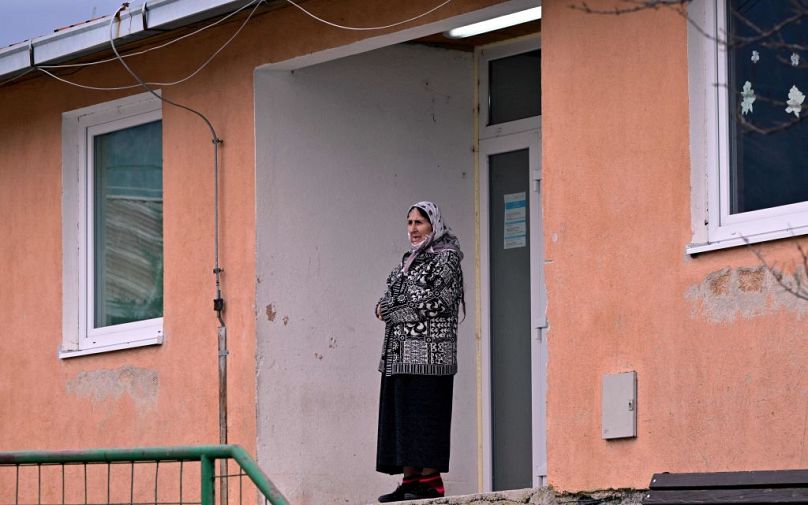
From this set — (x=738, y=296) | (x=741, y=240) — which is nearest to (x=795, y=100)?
(x=741, y=240)

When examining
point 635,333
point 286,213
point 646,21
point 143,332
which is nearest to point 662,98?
point 646,21

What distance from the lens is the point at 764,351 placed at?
24.4ft

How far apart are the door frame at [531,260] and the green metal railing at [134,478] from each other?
1.66m

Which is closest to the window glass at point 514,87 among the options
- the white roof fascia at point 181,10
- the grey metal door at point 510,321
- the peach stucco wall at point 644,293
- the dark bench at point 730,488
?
the grey metal door at point 510,321

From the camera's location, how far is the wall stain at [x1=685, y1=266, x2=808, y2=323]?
7.43 meters

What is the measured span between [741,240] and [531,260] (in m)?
2.98

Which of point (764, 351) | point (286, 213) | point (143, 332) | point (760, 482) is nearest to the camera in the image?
point (760, 482)

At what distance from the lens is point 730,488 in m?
6.60

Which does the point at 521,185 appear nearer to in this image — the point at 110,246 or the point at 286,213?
the point at 286,213

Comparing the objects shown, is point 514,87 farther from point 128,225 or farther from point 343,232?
point 128,225

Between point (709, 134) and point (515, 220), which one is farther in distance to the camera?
point (515, 220)

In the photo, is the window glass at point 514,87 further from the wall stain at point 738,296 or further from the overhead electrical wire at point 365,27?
the wall stain at point 738,296

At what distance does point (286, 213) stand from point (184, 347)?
109 centimetres

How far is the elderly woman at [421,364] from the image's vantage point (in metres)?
9.09
